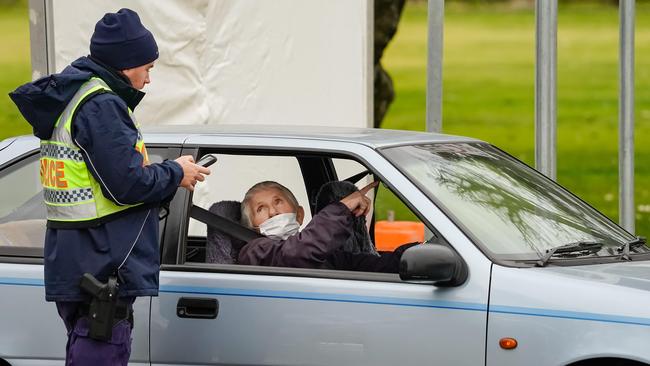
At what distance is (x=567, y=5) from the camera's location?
169 feet

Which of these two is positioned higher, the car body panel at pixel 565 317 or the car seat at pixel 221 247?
the car seat at pixel 221 247

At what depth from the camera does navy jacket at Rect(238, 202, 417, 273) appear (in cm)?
535

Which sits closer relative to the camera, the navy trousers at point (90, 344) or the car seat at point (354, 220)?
the navy trousers at point (90, 344)

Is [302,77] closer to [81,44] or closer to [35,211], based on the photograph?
[81,44]

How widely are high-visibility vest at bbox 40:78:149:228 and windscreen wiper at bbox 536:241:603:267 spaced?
1.53 m

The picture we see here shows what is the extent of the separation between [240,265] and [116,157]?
81cm

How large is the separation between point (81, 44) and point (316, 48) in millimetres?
1614

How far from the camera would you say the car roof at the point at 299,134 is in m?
5.45

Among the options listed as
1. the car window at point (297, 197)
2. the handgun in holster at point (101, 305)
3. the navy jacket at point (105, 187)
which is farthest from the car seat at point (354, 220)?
the handgun in holster at point (101, 305)

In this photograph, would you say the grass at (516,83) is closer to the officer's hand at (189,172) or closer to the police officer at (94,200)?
the officer's hand at (189,172)

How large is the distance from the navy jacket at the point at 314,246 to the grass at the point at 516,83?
944cm

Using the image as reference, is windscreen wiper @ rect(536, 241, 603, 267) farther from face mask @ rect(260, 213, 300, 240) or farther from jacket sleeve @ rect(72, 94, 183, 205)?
jacket sleeve @ rect(72, 94, 183, 205)

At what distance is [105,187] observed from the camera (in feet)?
15.6

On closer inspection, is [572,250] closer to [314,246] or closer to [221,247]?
[314,246]
